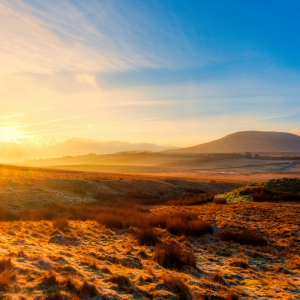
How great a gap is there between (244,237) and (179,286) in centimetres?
486

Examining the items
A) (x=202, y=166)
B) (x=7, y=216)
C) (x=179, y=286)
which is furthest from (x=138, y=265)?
(x=202, y=166)

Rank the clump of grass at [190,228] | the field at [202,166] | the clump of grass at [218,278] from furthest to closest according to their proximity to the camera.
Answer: the field at [202,166] < the clump of grass at [190,228] < the clump of grass at [218,278]

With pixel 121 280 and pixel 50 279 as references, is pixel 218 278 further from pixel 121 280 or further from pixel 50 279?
pixel 50 279

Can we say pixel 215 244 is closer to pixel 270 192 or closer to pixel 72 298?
pixel 72 298

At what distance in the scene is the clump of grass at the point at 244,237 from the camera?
7.57m

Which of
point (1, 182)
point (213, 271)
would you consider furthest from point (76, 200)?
point (213, 271)

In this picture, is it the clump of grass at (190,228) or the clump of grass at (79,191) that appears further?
the clump of grass at (79,191)

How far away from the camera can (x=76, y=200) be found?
18.4m

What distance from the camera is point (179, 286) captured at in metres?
4.25

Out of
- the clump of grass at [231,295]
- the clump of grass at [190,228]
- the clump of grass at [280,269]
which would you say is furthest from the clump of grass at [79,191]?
the clump of grass at [231,295]

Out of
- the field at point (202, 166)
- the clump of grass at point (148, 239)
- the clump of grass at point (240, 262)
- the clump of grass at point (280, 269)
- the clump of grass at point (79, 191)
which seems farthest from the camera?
the field at point (202, 166)

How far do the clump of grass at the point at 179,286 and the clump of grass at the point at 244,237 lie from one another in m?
4.44

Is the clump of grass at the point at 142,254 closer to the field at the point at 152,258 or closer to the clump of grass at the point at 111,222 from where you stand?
the field at the point at 152,258

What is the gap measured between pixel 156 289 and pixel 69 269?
83.3 inches
